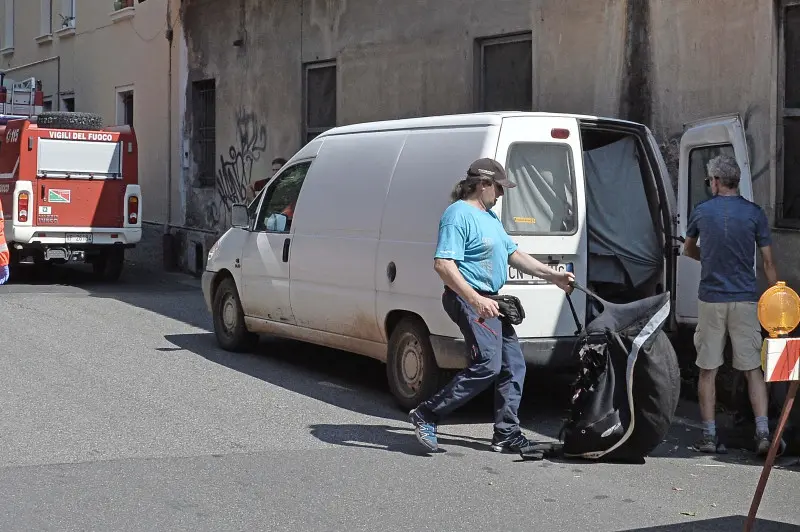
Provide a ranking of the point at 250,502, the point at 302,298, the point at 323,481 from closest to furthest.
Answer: the point at 250,502
the point at 323,481
the point at 302,298

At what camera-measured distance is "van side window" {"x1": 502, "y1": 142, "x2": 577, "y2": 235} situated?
8000 mm

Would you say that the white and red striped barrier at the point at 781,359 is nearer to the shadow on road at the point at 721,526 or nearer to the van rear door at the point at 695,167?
the shadow on road at the point at 721,526

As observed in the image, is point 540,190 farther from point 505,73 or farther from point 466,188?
point 505,73

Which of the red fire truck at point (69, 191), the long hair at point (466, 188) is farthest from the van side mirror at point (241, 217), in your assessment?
the red fire truck at point (69, 191)

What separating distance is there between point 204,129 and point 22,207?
4.84 metres

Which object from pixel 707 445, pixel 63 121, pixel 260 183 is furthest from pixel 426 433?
pixel 63 121

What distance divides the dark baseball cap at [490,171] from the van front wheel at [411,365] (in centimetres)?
154

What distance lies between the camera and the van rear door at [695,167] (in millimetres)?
8353

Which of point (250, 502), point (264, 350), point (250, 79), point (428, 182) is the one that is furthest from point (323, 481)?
point (250, 79)

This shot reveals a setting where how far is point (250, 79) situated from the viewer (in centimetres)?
1938

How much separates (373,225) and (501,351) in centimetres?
197

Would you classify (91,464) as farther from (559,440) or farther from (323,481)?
(559,440)

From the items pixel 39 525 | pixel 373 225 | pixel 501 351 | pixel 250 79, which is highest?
pixel 250 79

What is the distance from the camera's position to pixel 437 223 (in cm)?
821
